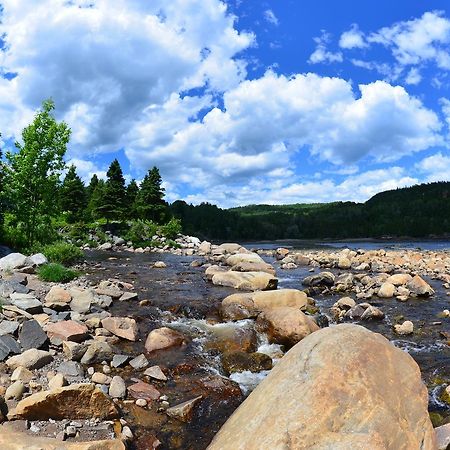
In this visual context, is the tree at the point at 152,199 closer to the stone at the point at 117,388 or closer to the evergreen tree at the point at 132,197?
the evergreen tree at the point at 132,197

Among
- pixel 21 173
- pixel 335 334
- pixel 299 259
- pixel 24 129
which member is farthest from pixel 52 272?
pixel 299 259

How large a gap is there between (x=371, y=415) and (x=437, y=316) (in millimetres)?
11934

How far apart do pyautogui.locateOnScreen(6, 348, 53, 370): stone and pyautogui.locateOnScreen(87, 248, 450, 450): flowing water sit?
1.65m

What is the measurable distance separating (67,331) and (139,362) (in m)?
2.09

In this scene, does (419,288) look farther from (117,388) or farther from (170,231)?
(170,231)

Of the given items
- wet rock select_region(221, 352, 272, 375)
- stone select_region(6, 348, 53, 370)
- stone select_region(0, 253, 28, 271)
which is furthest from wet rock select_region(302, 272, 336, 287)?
stone select_region(6, 348, 53, 370)

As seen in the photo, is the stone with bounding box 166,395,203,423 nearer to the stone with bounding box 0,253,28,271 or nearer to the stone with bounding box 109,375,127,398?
the stone with bounding box 109,375,127,398

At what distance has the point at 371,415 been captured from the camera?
528 centimetres

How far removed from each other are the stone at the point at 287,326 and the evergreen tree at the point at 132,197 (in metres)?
48.3

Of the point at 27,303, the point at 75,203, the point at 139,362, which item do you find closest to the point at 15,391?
the point at 139,362

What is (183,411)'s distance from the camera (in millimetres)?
7652

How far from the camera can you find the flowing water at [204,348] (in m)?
7.38

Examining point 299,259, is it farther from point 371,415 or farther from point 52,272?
point 371,415

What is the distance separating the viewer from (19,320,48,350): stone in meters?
9.24
